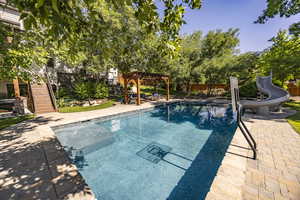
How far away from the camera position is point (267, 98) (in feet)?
30.3

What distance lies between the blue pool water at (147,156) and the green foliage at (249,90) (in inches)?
395

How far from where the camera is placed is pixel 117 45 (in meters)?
2.39

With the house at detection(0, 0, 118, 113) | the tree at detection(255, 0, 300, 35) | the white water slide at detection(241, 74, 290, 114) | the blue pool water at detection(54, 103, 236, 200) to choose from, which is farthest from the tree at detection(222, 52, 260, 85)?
the house at detection(0, 0, 118, 113)

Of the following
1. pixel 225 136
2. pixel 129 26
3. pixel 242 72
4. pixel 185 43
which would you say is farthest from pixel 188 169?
pixel 185 43

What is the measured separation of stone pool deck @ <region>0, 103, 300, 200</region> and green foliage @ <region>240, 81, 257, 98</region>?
11923 millimetres

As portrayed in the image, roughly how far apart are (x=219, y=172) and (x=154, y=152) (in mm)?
2657

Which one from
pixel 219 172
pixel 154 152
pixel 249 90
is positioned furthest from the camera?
pixel 249 90

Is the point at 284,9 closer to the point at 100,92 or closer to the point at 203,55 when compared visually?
the point at 203,55

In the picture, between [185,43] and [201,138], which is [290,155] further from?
[185,43]

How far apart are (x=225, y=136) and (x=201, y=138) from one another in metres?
1.25

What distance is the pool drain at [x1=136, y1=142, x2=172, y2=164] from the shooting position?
15.1 feet

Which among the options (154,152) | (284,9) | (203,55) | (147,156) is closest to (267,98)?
(284,9)

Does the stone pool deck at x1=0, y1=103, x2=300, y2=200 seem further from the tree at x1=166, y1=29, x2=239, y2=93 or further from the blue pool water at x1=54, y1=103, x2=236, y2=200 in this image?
the tree at x1=166, y1=29, x2=239, y2=93

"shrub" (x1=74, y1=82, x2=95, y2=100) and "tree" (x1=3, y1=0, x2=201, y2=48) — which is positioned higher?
"tree" (x1=3, y1=0, x2=201, y2=48)
